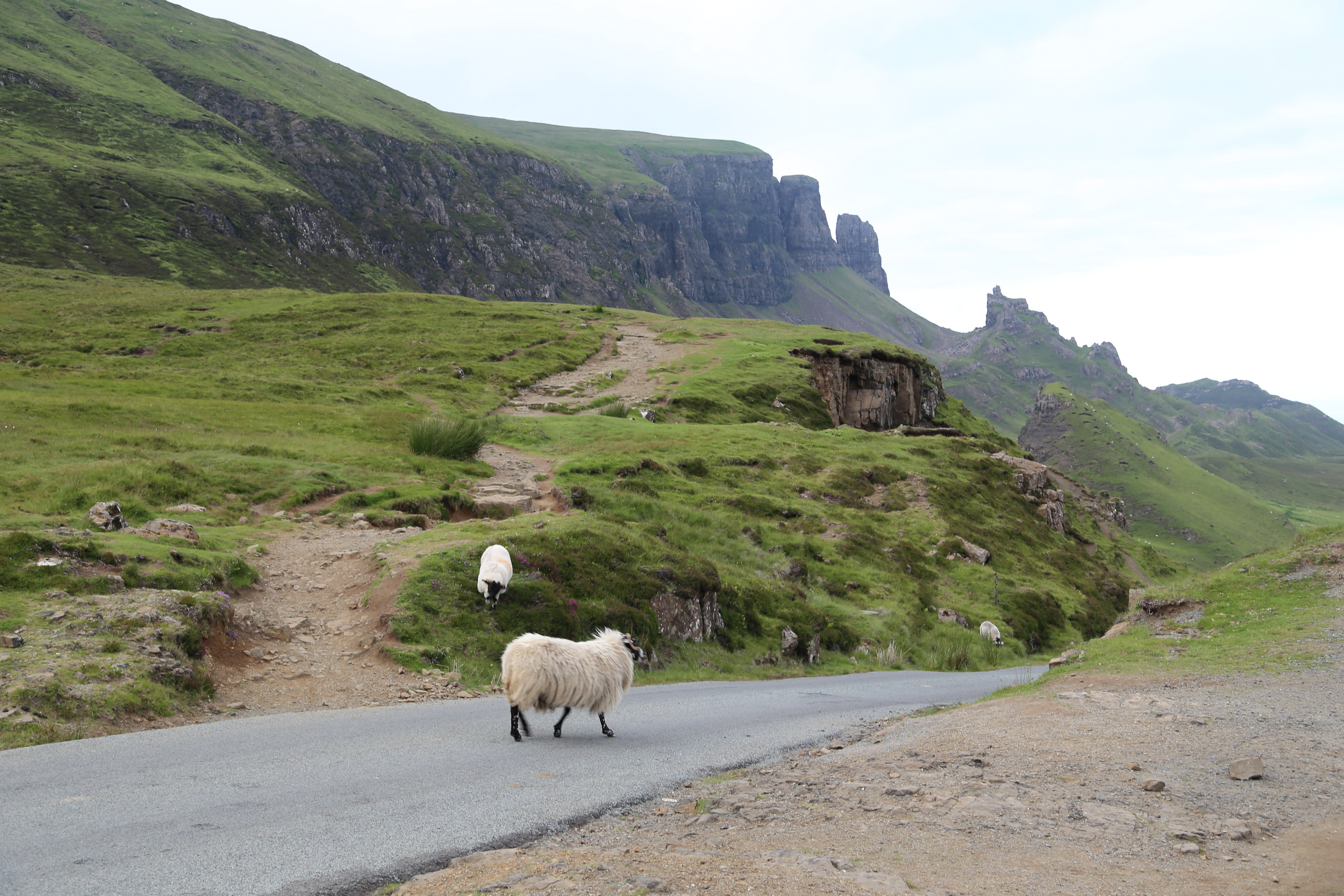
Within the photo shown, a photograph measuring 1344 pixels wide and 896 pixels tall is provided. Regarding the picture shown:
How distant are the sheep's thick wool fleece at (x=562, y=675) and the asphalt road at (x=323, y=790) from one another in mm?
662

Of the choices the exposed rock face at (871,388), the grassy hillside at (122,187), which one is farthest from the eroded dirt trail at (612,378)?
the grassy hillside at (122,187)

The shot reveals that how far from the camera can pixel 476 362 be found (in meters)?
68.9

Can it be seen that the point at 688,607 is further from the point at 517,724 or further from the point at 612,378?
the point at 612,378

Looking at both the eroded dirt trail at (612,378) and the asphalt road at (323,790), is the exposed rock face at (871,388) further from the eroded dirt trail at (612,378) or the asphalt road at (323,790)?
the asphalt road at (323,790)

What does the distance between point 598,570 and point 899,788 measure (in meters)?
13.9

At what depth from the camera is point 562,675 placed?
40.8 ft

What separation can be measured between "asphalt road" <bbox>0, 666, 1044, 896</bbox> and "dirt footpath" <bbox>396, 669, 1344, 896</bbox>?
2.54 feet

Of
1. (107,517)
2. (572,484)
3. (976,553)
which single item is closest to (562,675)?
(107,517)

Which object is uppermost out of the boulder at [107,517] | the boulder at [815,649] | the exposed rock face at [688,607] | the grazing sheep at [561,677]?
the boulder at [107,517]

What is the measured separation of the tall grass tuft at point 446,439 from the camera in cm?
3656

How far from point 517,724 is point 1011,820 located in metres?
7.53

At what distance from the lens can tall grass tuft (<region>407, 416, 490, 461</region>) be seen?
36.6 m

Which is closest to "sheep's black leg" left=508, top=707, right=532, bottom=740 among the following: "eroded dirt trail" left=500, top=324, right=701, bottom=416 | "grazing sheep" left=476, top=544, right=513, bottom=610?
"grazing sheep" left=476, top=544, right=513, bottom=610

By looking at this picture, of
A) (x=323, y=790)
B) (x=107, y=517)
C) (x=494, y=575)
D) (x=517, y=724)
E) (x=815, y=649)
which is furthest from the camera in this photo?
(x=815, y=649)
